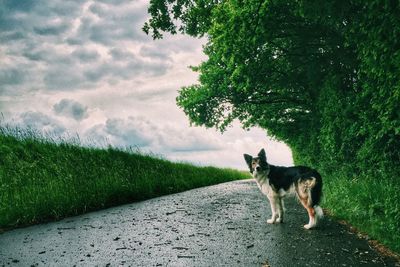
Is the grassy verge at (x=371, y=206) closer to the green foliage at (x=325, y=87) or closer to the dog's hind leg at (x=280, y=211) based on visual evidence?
the green foliage at (x=325, y=87)

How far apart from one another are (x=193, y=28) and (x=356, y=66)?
27.3 feet

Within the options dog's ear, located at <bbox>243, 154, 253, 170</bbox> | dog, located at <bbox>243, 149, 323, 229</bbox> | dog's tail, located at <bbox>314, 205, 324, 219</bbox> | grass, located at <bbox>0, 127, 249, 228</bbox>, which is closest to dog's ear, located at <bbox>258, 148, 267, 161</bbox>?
dog, located at <bbox>243, 149, 323, 229</bbox>

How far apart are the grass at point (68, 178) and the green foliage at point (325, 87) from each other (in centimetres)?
576

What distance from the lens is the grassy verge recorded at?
738cm

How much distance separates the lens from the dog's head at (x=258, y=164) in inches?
363

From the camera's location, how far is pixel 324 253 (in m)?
6.61

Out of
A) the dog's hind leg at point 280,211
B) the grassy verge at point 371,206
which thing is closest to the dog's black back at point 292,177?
the dog's hind leg at point 280,211

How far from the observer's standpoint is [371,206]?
8.44 m

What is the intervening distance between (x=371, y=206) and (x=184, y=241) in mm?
4324

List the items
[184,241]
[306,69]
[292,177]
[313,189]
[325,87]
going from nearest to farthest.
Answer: [184,241]
[313,189]
[292,177]
[325,87]
[306,69]

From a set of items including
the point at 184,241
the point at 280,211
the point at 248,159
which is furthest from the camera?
the point at 248,159

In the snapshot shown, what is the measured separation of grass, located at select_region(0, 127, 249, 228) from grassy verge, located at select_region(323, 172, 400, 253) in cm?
709

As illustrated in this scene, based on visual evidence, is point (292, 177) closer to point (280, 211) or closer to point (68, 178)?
point (280, 211)

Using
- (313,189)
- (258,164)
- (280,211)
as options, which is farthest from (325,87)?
(313,189)
